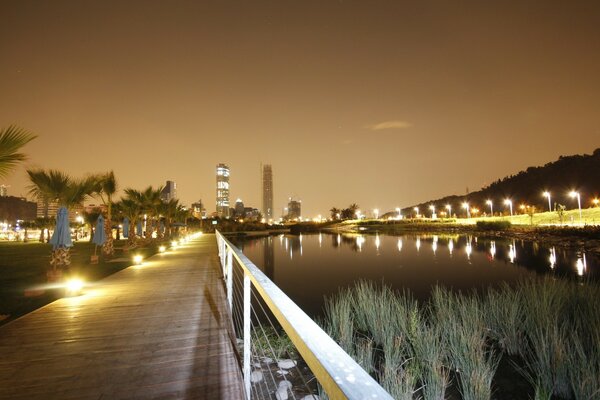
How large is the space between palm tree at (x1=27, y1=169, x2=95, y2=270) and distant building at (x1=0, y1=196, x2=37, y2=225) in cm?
9523

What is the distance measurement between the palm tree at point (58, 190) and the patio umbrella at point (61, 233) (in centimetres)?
32

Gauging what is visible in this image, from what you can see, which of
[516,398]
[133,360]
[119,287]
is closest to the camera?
[133,360]

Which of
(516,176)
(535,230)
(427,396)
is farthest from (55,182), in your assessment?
(516,176)

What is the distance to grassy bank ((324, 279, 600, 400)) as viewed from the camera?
4051 millimetres

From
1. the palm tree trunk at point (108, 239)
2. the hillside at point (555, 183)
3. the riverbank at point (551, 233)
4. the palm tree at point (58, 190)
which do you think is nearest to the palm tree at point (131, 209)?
the palm tree trunk at point (108, 239)

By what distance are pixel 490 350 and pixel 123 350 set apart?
4828mm

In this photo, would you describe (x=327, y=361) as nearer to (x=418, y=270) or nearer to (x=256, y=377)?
(x=256, y=377)

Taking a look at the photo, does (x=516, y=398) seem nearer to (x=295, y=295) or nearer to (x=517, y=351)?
(x=517, y=351)

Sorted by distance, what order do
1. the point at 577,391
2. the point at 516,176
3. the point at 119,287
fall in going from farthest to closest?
the point at 516,176 → the point at 119,287 → the point at 577,391

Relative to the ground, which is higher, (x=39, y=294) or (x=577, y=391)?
(x=39, y=294)

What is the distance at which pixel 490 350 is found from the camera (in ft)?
15.9

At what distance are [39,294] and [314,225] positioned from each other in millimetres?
84079

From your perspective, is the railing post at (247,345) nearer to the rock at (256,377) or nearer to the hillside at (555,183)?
the rock at (256,377)

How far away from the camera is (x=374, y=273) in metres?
17.1
